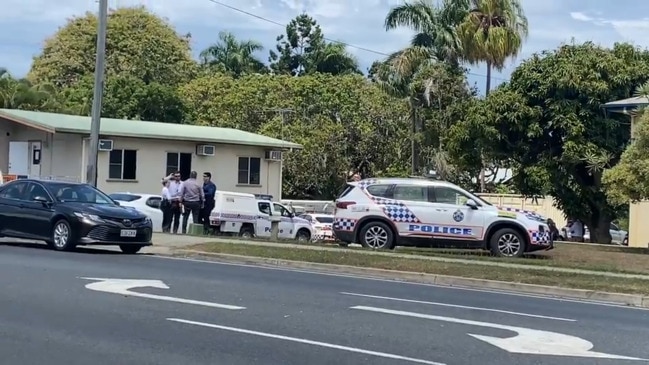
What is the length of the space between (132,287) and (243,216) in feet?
54.1

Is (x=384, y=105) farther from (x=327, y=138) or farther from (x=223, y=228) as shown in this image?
(x=223, y=228)

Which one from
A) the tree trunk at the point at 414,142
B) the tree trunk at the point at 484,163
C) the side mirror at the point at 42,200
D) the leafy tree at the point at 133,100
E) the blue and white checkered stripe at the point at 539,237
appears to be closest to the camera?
the side mirror at the point at 42,200

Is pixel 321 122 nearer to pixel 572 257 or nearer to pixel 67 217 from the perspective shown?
pixel 572 257

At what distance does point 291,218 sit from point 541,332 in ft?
70.6

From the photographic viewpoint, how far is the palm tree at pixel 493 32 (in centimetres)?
4241

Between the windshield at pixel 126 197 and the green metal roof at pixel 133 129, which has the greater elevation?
the green metal roof at pixel 133 129

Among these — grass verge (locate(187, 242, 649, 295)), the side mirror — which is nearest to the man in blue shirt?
grass verge (locate(187, 242, 649, 295))

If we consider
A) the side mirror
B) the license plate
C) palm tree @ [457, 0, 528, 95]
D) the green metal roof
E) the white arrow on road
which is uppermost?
palm tree @ [457, 0, 528, 95]

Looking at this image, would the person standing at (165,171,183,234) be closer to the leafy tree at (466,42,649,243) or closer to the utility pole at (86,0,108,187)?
the utility pole at (86,0,108,187)

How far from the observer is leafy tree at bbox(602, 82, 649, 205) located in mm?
24297

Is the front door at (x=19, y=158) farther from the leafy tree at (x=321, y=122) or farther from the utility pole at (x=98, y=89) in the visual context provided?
the leafy tree at (x=321, y=122)

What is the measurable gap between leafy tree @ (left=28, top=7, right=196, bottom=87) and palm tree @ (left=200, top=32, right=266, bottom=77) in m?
5.19

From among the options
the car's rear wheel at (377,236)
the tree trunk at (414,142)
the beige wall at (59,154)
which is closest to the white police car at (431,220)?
the car's rear wheel at (377,236)

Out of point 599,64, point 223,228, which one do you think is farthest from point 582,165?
point 223,228
